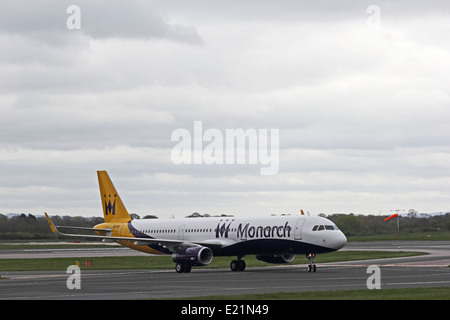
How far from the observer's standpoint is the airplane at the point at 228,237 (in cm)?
5916

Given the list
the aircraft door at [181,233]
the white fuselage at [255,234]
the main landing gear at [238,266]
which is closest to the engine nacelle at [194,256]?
the white fuselage at [255,234]

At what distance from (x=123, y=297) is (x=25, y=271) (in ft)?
113

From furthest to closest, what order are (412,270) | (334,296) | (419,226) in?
(419,226), (412,270), (334,296)

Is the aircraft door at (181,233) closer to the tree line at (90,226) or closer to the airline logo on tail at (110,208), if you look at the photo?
the airline logo on tail at (110,208)

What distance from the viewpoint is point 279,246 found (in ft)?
199

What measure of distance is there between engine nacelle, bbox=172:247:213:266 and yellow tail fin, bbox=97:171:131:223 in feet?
43.7

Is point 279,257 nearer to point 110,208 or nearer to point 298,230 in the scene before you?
point 298,230

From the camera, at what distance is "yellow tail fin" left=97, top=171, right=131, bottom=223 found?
75938 millimetres

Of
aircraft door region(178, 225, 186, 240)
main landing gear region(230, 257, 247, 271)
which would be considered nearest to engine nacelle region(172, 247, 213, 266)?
main landing gear region(230, 257, 247, 271)

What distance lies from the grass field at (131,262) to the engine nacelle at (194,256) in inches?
420

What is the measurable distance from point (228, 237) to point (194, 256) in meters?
3.60

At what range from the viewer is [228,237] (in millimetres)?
64438
